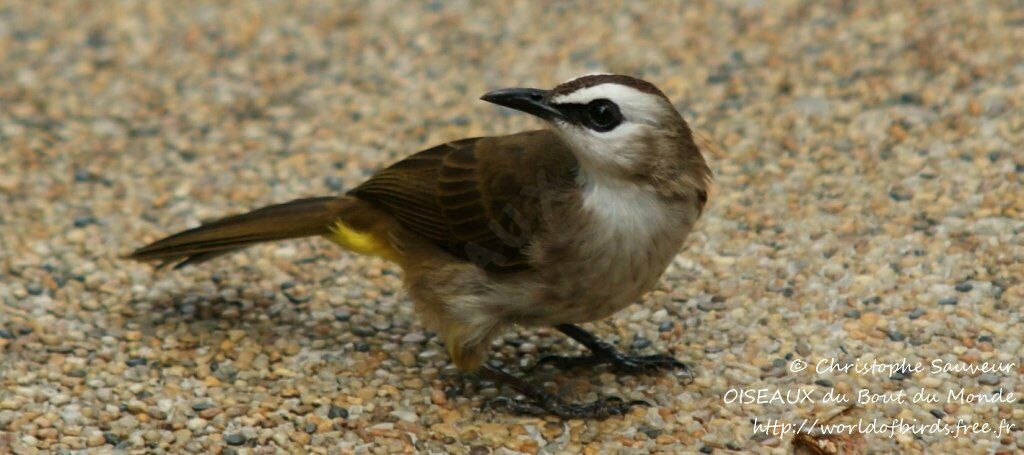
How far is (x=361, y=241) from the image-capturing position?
5.14 metres

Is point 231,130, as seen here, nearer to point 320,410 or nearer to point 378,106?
point 378,106

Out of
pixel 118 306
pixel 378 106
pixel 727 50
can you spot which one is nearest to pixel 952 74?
pixel 727 50

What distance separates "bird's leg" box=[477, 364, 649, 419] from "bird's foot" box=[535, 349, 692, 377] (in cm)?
19

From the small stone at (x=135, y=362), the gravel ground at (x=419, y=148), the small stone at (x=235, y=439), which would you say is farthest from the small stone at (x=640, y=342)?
the small stone at (x=135, y=362)

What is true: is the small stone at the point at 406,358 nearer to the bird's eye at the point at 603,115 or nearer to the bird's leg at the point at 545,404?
the bird's leg at the point at 545,404

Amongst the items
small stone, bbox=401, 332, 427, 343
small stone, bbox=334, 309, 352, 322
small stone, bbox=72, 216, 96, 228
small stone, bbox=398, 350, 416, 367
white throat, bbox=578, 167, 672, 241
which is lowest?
small stone, bbox=398, 350, 416, 367

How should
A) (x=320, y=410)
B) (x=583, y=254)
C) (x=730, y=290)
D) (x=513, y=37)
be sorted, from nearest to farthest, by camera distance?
(x=583, y=254), (x=320, y=410), (x=730, y=290), (x=513, y=37)

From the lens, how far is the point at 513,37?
7.83m

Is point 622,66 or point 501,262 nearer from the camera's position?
point 501,262

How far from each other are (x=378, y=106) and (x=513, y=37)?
1075mm

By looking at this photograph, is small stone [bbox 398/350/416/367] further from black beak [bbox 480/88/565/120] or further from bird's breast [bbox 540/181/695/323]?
black beak [bbox 480/88/565/120]

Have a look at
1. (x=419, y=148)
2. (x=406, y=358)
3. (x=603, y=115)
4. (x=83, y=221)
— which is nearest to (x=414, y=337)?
(x=406, y=358)

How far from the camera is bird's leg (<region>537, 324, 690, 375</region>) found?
4.91 metres

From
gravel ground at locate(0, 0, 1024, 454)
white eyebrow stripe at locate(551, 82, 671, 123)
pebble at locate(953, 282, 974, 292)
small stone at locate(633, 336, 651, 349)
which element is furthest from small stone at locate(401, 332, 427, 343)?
pebble at locate(953, 282, 974, 292)
